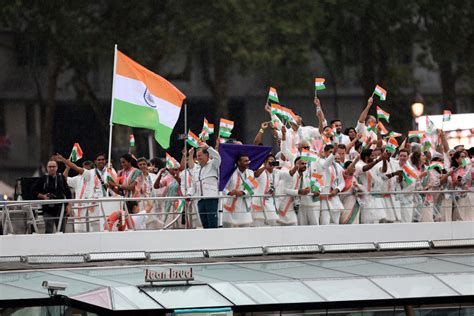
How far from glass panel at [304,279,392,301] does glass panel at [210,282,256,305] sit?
122 centimetres

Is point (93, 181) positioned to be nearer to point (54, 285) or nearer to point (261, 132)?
point (261, 132)

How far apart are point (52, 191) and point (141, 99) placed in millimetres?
2551

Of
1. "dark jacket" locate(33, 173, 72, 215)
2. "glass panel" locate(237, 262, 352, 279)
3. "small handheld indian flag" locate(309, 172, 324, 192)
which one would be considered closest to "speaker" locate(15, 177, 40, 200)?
"dark jacket" locate(33, 173, 72, 215)

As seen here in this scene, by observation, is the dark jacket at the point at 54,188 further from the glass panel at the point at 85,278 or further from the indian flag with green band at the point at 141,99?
the glass panel at the point at 85,278

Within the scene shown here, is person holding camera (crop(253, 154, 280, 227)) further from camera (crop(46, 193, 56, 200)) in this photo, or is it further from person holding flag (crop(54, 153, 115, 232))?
camera (crop(46, 193, 56, 200))

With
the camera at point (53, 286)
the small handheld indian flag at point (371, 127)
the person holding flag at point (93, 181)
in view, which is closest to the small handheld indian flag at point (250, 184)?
the person holding flag at point (93, 181)

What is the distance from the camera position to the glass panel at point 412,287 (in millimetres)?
26141

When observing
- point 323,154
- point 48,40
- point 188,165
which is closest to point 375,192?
point 323,154

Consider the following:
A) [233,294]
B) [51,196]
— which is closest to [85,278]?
[233,294]

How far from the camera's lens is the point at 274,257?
2662 cm

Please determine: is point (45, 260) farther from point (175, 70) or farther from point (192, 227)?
point (175, 70)

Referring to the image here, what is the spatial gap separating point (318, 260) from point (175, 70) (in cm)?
2473

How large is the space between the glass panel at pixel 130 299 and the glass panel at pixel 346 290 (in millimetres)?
2738

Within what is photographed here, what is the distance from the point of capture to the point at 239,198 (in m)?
26.7
